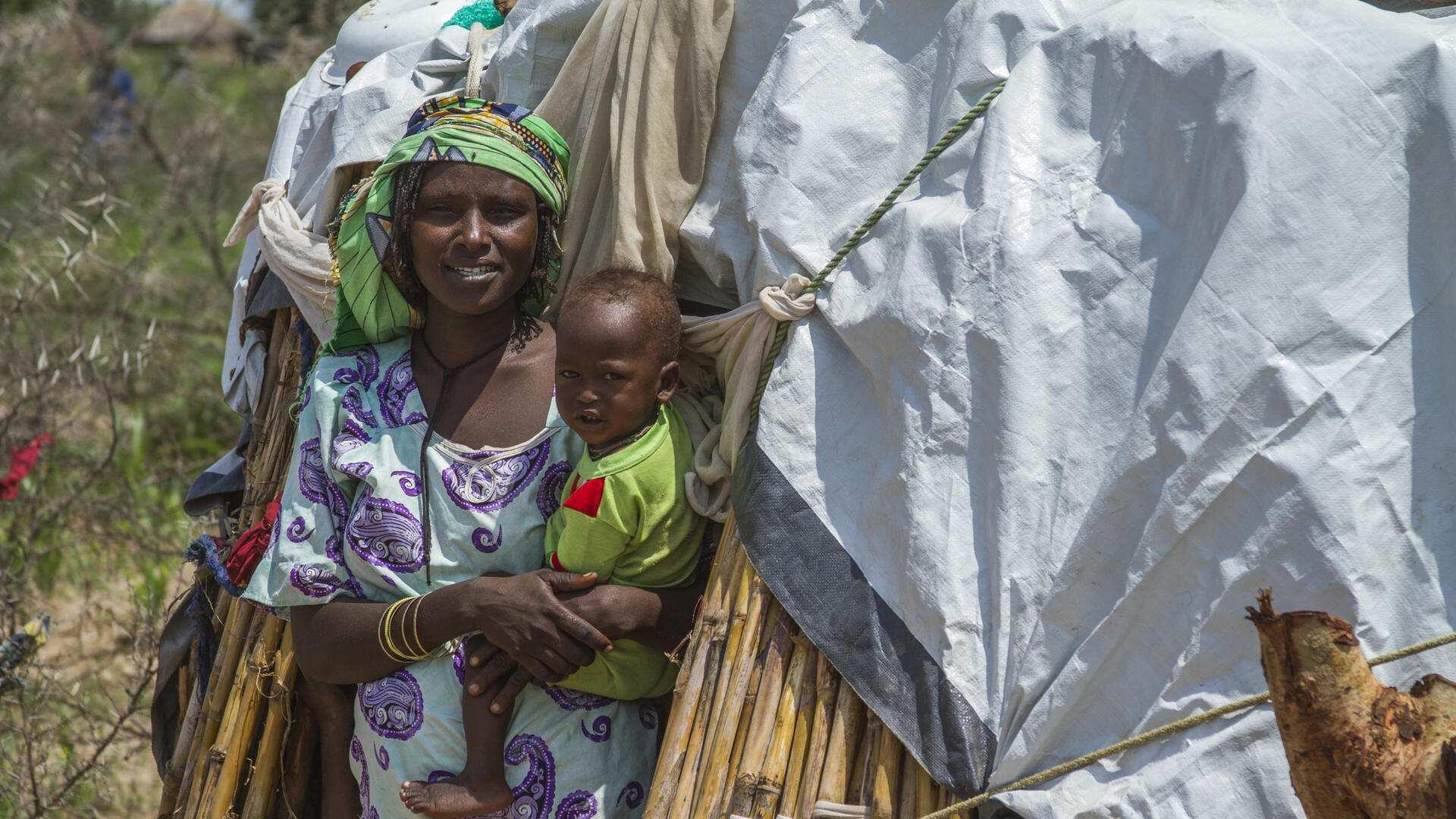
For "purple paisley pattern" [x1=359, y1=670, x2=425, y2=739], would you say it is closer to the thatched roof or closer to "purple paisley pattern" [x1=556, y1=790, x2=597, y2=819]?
"purple paisley pattern" [x1=556, y1=790, x2=597, y2=819]

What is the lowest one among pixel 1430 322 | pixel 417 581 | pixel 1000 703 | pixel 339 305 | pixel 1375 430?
pixel 417 581

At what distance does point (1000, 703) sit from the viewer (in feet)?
6.17

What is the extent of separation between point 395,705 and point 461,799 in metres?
0.22

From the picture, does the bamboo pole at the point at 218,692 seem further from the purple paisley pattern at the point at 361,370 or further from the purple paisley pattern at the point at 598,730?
the purple paisley pattern at the point at 598,730

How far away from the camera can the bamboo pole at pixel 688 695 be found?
2098 millimetres

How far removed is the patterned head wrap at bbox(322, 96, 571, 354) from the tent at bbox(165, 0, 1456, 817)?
0.47 m

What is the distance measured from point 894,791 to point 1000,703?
230 millimetres

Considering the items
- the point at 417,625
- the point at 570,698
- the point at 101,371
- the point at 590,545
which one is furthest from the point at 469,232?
the point at 101,371

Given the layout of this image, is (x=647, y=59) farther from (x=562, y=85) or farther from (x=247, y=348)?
(x=247, y=348)

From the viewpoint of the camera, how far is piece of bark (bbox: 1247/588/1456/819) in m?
1.36

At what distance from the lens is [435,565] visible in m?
2.34

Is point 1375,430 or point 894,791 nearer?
point 1375,430

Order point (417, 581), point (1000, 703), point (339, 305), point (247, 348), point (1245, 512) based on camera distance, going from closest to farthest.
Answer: point (1245, 512)
point (1000, 703)
point (417, 581)
point (339, 305)
point (247, 348)

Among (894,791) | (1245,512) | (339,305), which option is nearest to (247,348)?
(339,305)
